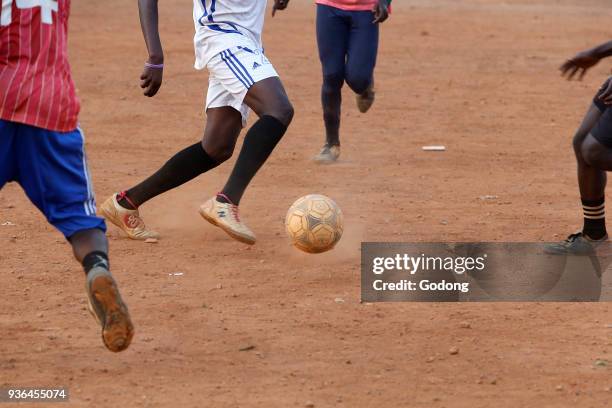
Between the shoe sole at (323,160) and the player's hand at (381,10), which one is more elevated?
the player's hand at (381,10)

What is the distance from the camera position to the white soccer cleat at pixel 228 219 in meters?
7.17

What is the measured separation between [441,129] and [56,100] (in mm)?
6834

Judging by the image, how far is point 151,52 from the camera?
279 inches

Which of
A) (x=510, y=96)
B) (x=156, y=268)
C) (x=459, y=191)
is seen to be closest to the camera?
(x=156, y=268)

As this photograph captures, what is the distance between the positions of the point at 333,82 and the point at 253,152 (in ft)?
9.10

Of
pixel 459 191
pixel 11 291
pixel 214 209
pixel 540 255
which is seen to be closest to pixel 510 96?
pixel 459 191

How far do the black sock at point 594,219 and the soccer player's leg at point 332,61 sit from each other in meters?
2.94

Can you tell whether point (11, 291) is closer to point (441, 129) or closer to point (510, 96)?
point (441, 129)

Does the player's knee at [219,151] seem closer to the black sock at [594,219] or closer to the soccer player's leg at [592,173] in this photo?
the soccer player's leg at [592,173]

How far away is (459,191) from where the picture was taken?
363 inches

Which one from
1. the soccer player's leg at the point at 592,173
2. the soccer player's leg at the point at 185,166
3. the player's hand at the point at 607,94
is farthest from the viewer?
the soccer player's leg at the point at 185,166

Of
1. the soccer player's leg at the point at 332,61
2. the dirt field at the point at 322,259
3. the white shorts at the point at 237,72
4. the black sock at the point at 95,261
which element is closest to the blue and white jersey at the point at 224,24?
the white shorts at the point at 237,72

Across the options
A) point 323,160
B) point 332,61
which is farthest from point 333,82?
point 323,160

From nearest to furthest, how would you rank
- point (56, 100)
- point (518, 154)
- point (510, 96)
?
point (56, 100) → point (518, 154) → point (510, 96)
